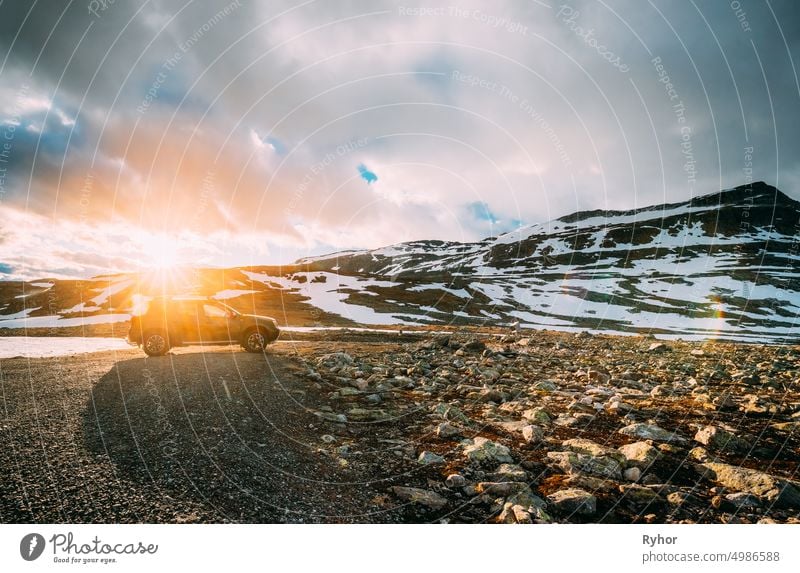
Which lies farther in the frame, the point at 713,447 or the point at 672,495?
the point at 713,447

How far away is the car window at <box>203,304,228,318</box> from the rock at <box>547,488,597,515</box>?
49.3 ft

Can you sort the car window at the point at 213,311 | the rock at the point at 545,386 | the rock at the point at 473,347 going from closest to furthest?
the rock at the point at 545,386 < the car window at the point at 213,311 < the rock at the point at 473,347

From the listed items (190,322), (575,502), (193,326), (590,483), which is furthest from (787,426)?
(190,322)

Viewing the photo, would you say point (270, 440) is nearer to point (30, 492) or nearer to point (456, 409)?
point (30, 492)

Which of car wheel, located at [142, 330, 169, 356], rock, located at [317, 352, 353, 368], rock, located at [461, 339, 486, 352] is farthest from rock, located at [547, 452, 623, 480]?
car wheel, located at [142, 330, 169, 356]

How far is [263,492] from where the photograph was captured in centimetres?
462

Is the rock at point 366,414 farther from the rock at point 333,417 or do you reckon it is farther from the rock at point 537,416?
the rock at point 537,416

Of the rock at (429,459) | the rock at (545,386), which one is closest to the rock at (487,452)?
the rock at (429,459)

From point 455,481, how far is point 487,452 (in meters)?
1.07

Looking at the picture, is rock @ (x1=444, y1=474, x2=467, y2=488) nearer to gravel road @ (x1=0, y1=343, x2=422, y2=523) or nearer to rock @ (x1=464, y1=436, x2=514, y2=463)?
rock @ (x1=464, y1=436, x2=514, y2=463)

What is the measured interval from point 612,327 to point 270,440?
213 ft

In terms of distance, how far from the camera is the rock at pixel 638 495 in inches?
186

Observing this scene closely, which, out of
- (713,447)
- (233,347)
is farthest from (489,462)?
(233,347)

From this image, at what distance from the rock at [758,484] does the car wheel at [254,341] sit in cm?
1540
